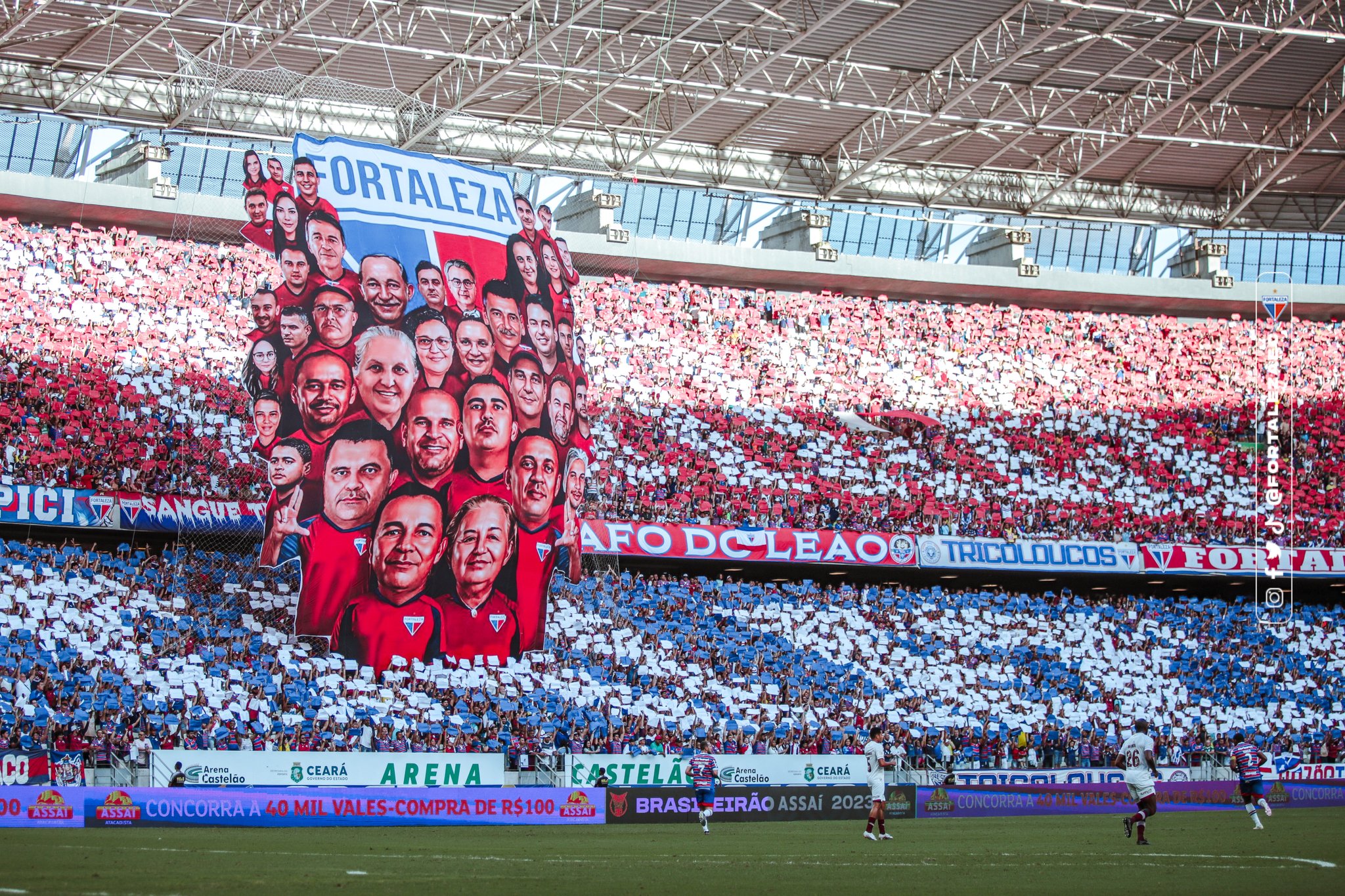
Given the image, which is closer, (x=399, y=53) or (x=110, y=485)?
(x=110, y=485)

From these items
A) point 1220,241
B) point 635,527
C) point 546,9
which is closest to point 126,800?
point 635,527

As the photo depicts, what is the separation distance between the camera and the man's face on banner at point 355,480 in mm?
30000

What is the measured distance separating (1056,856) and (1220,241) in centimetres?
5280

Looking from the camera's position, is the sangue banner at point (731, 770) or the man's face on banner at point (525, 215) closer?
the sangue banner at point (731, 770)

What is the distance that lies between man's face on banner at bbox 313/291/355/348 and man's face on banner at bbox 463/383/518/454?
9.37 feet

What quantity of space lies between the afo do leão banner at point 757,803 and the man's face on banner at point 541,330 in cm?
976

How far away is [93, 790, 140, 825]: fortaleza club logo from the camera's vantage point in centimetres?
2281

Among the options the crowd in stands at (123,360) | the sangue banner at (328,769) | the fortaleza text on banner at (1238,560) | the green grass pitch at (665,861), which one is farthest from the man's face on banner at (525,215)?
the fortaleza text on banner at (1238,560)

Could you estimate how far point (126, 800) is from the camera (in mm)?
22953

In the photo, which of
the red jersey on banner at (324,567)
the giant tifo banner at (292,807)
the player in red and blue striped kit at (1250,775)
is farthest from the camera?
the red jersey on banner at (324,567)

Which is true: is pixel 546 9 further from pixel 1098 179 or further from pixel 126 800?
pixel 126 800

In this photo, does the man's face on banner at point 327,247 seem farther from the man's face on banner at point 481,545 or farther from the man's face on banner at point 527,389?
the man's face on banner at point 481,545

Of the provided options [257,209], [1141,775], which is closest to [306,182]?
[257,209]

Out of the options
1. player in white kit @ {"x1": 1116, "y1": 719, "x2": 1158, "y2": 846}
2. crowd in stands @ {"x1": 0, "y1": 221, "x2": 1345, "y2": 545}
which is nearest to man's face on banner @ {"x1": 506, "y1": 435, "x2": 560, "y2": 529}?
crowd in stands @ {"x1": 0, "y1": 221, "x2": 1345, "y2": 545}
